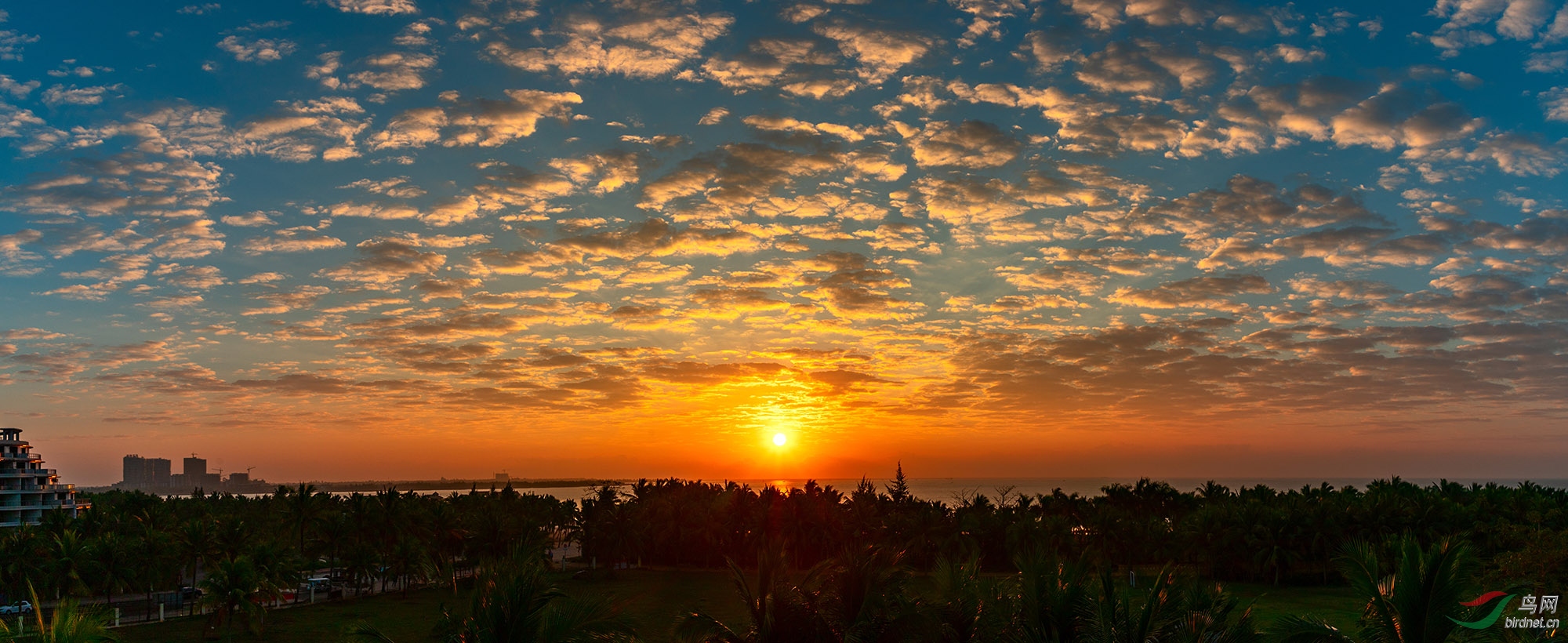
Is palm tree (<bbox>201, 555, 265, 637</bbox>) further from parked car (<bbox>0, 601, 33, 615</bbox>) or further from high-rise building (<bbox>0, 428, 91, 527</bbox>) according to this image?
high-rise building (<bbox>0, 428, 91, 527</bbox>)

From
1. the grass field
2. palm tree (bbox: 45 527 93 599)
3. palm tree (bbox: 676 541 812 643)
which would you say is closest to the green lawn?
the grass field

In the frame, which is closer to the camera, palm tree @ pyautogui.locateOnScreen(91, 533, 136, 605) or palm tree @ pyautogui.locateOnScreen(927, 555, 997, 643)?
palm tree @ pyautogui.locateOnScreen(927, 555, 997, 643)

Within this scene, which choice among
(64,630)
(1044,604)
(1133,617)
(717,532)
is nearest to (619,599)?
(1044,604)

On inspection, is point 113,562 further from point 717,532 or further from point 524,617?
point 524,617

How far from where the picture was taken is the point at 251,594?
68.9 metres

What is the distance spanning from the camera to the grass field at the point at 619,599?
70.9 meters

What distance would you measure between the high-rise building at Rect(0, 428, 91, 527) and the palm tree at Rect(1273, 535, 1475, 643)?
532ft

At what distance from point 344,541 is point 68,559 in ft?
81.3

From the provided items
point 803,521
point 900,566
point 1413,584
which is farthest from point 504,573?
point 803,521

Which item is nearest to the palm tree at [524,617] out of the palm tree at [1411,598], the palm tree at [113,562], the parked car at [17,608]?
the palm tree at [1411,598]

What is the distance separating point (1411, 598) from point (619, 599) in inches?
1810

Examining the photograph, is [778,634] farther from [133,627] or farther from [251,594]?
[133,627]

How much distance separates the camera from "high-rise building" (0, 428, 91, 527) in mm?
135375

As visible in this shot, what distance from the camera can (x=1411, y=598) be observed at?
827 inches
